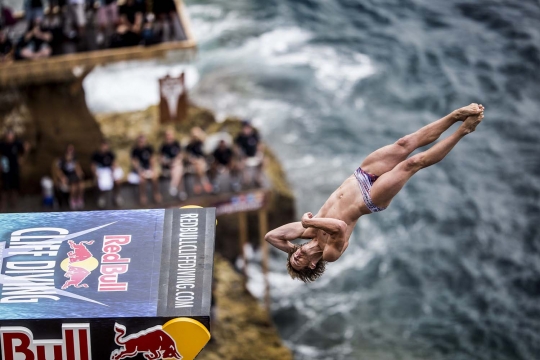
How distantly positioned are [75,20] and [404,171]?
1364 cm

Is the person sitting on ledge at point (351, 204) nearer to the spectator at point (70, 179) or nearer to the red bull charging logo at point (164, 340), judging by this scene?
the red bull charging logo at point (164, 340)

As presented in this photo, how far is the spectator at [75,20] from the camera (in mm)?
24406

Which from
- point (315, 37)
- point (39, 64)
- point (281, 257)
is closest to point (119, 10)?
point (39, 64)

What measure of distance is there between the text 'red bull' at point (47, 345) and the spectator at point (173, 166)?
40.0 ft

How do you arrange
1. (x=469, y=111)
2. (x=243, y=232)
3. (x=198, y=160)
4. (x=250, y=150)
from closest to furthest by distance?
(x=469, y=111)
(x=198, y=160)
(x=250, y=150)
(x=243, y=232)

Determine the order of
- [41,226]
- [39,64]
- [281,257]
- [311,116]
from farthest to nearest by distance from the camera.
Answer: [311,116]
[281,257]
[39,64]
[41,226]

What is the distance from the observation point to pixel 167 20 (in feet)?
82.1

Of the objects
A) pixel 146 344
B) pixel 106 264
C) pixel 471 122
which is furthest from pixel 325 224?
pixel 106 264

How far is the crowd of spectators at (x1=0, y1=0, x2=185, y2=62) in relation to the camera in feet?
78.0

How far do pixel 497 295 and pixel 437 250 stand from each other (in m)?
2.64

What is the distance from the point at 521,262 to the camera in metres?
30.5

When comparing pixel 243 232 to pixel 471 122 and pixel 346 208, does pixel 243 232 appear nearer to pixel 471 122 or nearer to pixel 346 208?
pixel 346 208

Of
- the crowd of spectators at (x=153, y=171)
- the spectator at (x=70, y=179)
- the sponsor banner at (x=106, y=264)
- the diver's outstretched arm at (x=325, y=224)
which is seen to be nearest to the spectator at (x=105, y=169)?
the crowd of spectators at (x=153, y=171)

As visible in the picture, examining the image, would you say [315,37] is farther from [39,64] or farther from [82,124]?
[39,64]
